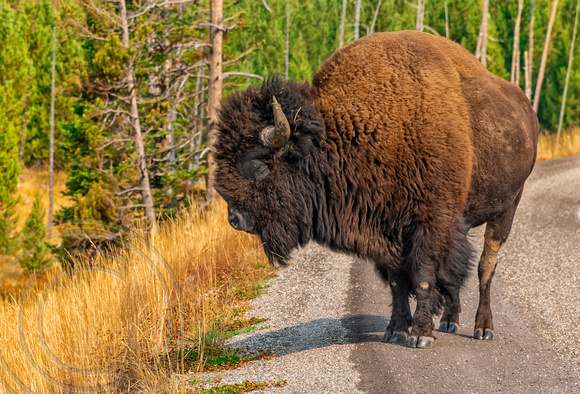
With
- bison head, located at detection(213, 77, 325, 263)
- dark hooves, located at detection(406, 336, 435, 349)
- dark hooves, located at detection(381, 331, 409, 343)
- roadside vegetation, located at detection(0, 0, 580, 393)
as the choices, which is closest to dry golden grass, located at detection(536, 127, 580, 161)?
roadside vegetation, located at detection(0, 0, 580, 393)

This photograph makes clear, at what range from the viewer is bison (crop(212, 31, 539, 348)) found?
4.51 metres

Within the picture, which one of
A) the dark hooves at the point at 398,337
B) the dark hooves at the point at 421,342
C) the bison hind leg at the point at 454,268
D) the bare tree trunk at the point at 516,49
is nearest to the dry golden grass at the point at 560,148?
the bare tree trunk at the point at 516,49

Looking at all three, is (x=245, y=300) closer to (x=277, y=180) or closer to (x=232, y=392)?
(x=277, y=180)

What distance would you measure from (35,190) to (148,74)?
74.6 ft

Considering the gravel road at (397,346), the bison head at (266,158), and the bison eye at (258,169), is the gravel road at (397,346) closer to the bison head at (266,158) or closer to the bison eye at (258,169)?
the bison head at (266,158)

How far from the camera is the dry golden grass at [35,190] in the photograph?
102ft

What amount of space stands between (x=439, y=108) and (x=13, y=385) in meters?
4.03

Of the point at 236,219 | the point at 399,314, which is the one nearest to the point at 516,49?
the point at 399,314

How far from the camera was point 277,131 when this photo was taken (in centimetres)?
432

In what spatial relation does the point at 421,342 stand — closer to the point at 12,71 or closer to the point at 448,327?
the point at 448,327

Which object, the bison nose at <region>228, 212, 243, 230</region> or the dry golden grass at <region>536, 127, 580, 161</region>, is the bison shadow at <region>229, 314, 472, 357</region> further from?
the dry golden grass at <region>536, 127, 580, 161</region>

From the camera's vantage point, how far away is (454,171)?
455 cm

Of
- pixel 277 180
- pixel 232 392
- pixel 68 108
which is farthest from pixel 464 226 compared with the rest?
pixel 68 108

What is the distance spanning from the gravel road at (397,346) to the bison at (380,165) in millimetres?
359
